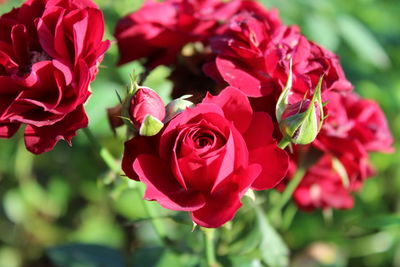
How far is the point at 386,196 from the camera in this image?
166cm

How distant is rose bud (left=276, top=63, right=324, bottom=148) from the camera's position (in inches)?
24.0

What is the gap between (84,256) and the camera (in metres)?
1.05

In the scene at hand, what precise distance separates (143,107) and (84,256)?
533 mm

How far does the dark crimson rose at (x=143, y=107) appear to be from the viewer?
2.02ft

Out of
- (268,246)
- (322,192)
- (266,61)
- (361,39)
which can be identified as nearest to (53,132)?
(266,61)

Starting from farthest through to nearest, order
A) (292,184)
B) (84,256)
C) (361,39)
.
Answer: (361,39), (84,256), (292,184)

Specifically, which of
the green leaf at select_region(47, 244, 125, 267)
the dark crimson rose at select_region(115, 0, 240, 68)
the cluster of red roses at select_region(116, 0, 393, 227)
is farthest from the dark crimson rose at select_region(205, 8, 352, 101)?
the green leaf at select_region(47, 244, 125, 267)

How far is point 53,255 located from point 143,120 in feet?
1.76

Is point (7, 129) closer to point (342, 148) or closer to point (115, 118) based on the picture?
point (115, 118)

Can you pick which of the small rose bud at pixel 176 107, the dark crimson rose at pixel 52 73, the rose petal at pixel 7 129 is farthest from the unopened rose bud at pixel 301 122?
the rose petal at pixel 7 129

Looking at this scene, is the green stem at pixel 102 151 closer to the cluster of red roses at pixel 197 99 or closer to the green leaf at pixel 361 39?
the cluster of red roses at pixel 197 99

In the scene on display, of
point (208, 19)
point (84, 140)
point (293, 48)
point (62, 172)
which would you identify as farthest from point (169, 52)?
point (62, 172)

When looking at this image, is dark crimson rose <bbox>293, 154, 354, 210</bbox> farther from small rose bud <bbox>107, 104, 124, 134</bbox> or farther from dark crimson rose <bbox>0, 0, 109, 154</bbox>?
dark crimson rose <bbox>0, 0, 109, 154</bbox>

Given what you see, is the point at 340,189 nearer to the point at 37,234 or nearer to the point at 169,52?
the point at 169,52
